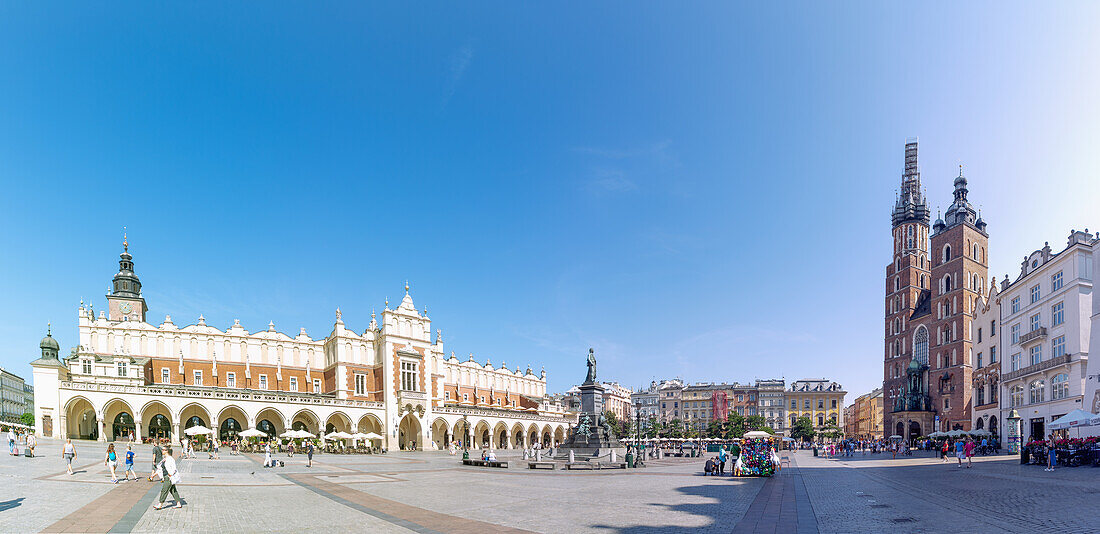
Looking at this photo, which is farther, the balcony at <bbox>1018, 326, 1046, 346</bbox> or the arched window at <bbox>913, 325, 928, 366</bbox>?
the arched window at <bbox>913, 325, 928, 366</bbox>

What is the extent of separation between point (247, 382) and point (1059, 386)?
7034 cm

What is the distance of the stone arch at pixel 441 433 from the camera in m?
68.4

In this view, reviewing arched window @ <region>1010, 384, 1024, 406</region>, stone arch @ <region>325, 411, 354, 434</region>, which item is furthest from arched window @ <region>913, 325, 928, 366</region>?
stone arch @ <region>325, 411, 354, 434</region>

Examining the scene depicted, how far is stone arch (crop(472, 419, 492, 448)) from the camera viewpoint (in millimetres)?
73613

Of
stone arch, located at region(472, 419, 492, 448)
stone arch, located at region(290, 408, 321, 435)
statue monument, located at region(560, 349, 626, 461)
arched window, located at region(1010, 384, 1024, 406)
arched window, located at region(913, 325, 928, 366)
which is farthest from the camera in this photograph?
arched window, located at region(913, 325, 928, 366)

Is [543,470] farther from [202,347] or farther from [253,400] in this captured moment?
[202,347]

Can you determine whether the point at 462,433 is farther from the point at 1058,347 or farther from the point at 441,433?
the point at 1058,347

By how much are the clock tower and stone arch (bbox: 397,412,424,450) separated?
1171 inches

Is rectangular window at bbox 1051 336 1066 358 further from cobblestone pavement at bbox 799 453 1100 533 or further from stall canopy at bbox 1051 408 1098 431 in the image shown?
cobblestone pavement at bbox 799 453 1100 533

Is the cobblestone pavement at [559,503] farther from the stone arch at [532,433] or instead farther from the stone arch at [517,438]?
the stone arch at [517,438]

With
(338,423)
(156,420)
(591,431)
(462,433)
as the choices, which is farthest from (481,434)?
(591,431)

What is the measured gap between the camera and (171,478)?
15.1 meters

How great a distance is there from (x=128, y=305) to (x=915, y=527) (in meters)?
75.9

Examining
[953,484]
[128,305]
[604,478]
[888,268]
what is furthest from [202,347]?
[888,268]
